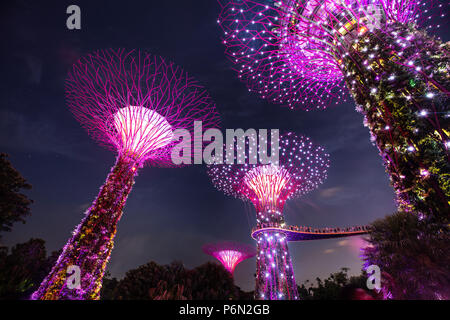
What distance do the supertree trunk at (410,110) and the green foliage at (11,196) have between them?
2000cm

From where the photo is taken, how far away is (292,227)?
2044 cm

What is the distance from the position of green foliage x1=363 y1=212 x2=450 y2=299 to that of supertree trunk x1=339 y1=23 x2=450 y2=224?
19.4 feet

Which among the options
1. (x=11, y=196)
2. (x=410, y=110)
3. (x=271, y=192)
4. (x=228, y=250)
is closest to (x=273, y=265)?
(x=271, y=192)

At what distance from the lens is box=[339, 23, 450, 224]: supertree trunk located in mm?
3816

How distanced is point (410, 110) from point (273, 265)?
39.2 ft

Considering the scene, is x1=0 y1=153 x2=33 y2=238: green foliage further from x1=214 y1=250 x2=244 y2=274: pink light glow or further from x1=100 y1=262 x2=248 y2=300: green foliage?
x1=214 y1=250 x2=244 y2=274: pink light glow

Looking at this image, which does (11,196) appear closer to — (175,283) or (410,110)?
(175,283)

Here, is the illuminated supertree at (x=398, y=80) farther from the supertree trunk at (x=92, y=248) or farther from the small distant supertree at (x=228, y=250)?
the small distant supertree at (x=228, y=250)

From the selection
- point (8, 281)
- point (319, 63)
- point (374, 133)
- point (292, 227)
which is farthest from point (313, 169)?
point (8, 281)

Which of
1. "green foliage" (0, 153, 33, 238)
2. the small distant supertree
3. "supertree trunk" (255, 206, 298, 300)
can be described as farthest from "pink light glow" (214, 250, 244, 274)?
"green foliage" (0, 153, 33, 238)

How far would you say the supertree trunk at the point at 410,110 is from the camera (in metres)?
3.82

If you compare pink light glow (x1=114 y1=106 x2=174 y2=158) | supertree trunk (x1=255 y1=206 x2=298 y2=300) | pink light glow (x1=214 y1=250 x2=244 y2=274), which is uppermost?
pink light glow (x1=114 y1=106 x2=174 y2=158)
